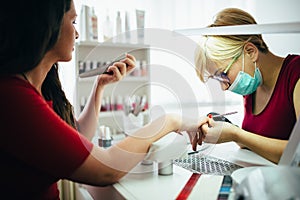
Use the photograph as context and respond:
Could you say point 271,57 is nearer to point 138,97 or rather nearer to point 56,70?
point 138,97

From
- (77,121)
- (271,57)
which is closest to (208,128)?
(271,57)

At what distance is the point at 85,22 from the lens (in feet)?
5.86

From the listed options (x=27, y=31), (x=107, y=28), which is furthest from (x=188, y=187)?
(x=107, y=28)

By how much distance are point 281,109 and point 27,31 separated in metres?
0.69

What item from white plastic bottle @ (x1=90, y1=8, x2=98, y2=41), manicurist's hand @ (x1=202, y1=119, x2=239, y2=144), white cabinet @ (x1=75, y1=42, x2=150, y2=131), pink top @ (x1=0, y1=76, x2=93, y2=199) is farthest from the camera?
white plastic bottle @ (x1=90, y1=8, x2=98, y2=41)

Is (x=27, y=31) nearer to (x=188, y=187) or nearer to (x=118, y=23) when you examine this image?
(x=188, y=187)

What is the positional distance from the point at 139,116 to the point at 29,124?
57 centimetres

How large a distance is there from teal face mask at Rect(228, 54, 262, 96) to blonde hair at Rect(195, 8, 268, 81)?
0.07m

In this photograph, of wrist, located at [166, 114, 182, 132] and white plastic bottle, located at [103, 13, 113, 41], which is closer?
wrist, located at [166, 114, 182, 132]

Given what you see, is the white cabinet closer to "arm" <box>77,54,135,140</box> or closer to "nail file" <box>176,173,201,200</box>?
"arm" <box>77,54,135,140</box>

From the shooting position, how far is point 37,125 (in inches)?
22.1

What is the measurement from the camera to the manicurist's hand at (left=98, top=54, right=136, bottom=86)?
32.0 inches

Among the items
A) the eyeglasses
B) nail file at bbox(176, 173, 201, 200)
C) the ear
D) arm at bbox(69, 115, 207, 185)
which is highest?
the ear

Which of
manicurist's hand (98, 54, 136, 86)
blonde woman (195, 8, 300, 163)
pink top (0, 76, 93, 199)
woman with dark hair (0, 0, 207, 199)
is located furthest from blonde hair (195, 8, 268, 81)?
pink top (0, 76, 93, 199)
